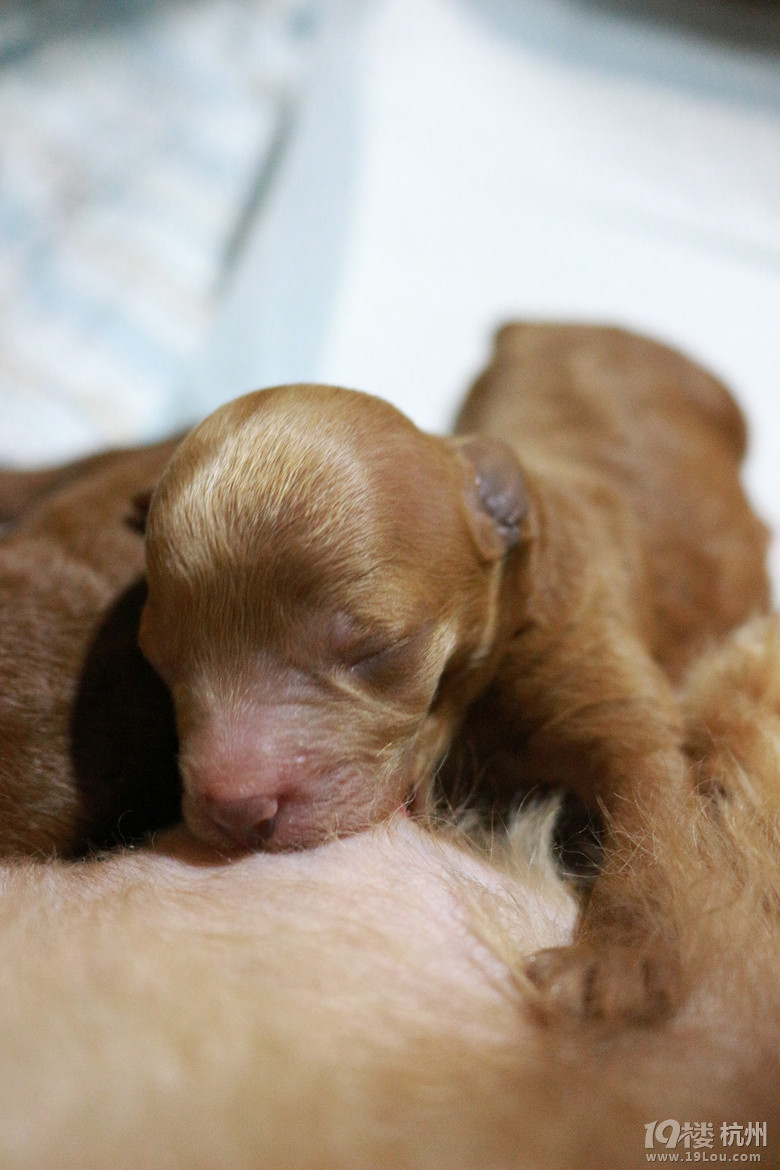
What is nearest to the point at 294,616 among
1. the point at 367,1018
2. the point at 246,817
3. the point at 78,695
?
the point at 246,817

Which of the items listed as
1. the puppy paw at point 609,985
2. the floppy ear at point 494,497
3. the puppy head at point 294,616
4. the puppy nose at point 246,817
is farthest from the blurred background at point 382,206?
the puppy paw at point 609,985

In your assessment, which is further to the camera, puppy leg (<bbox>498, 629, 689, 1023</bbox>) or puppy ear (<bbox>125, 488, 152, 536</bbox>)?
puppy ear (<bbox>125, 488, 152, 536</bbox>)

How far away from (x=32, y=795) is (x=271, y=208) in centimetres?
250

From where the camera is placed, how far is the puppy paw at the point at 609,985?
109 cm

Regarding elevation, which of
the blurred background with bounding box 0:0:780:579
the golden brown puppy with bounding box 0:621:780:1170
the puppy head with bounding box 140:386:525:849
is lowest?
the golden brown puppy with bounding box 0:621:780:1170

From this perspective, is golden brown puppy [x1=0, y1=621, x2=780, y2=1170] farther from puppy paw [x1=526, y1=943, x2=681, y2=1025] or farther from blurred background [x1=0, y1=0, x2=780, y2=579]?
blurred background [x1=0, y1=0, x2=780, y2=579]

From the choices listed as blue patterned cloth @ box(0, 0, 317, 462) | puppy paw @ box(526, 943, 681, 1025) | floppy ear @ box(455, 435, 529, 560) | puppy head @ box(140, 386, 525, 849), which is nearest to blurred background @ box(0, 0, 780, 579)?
blue patterned cloth @ box(0, 0, 317, 462)

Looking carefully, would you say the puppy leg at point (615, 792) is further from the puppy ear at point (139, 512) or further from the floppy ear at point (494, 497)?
the puppy ear at point (139, 512)

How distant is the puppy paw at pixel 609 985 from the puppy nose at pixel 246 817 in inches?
15.5

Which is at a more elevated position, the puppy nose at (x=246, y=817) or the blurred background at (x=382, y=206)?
the blurred background at (x=382, y=206)

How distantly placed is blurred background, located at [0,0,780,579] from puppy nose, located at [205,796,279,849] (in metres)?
1.64

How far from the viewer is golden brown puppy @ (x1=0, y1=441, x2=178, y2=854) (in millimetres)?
1532

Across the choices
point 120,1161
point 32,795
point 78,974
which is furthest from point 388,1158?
point 32,795

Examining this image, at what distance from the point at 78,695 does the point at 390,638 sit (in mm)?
512
